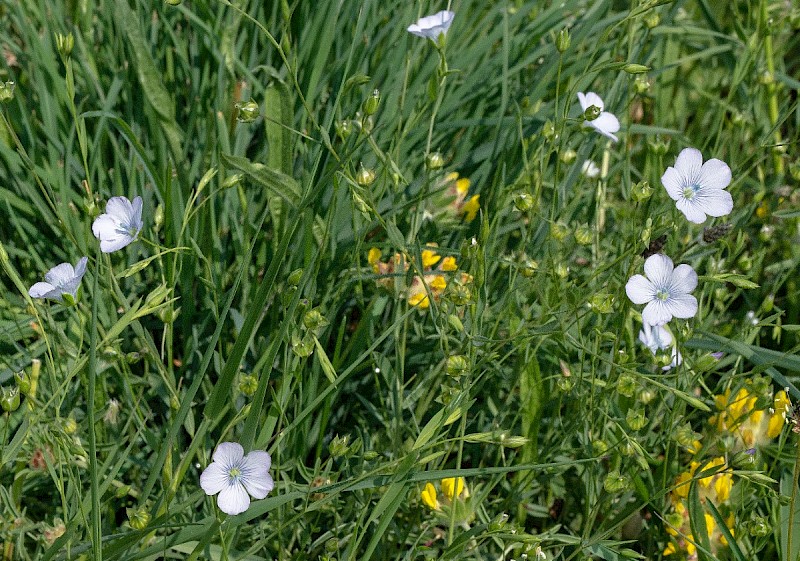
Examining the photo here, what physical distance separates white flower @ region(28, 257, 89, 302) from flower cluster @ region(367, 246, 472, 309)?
18.9 inches

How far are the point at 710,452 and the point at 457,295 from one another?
0.67m

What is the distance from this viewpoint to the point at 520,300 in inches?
69.8

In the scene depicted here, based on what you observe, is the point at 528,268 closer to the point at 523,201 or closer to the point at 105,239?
the point at 523,201

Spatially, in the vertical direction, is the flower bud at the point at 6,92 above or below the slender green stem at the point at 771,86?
above

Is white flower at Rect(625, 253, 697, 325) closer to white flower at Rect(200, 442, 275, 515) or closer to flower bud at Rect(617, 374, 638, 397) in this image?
flower bud at Rect(617, 374, 638, 397)

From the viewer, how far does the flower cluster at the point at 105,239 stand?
51.5 inches

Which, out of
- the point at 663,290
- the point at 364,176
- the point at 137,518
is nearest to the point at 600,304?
the point at 663,290

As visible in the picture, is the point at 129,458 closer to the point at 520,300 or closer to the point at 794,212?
the point at 520,300

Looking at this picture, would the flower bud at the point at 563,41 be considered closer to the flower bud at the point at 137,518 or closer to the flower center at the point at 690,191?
the flower center at the point at 690,191

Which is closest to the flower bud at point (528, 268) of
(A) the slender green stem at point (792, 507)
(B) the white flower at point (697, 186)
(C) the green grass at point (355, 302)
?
(C) the green grass at point (355, 302)

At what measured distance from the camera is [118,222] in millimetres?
1394

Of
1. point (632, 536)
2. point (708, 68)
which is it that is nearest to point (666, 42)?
point (708, 68)

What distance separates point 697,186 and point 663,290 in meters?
0.18

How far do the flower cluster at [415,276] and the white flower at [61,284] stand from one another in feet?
1.58
